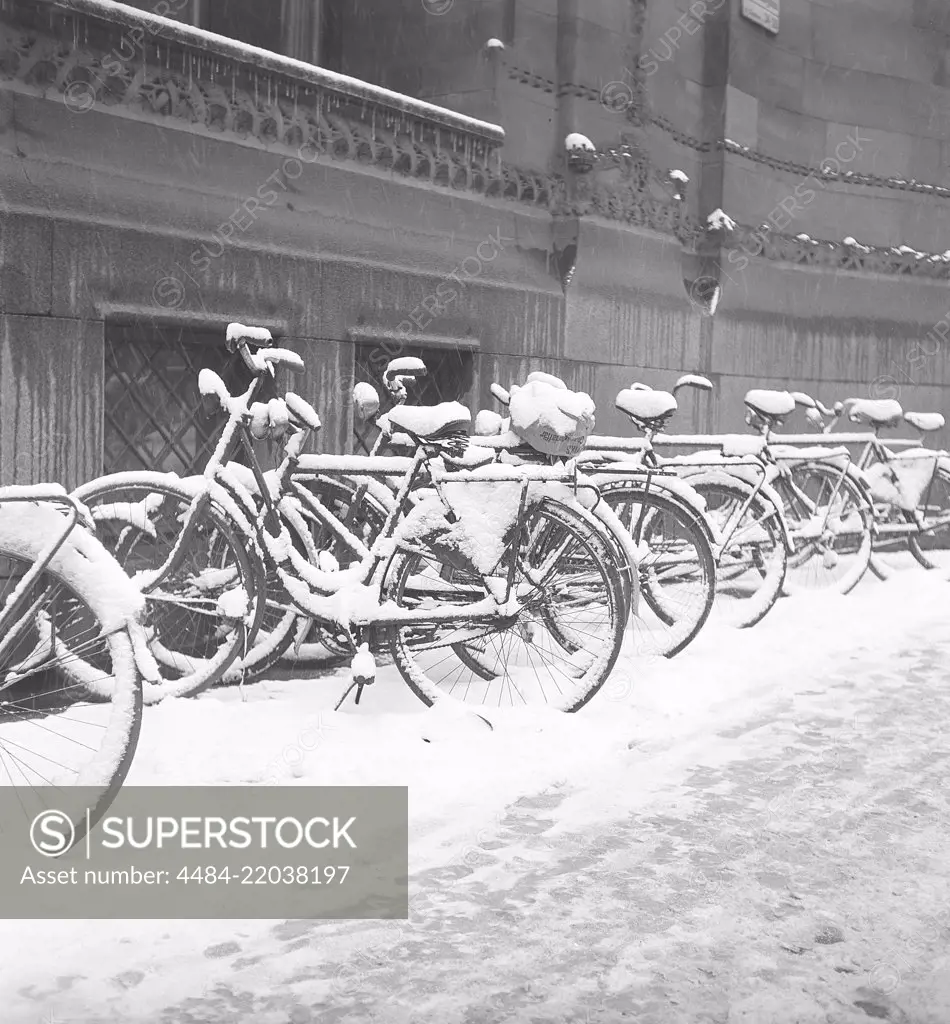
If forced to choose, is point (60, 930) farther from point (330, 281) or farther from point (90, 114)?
point (330, 281)

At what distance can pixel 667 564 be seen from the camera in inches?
296

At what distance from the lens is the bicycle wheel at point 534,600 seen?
18.9ft

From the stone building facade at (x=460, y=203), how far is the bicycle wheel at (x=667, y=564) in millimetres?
1769

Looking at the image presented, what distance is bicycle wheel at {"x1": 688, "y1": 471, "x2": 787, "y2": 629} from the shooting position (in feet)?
26.7

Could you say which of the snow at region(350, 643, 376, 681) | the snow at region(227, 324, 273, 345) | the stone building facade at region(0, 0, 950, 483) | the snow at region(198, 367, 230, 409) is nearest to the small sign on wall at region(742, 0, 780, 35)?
the stone building facade at region(0, 0, 950, 483)

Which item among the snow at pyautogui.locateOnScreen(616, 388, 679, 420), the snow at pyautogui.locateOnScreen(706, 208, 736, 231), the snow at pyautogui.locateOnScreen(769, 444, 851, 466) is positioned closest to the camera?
the snow at pyautogui.locateOnScreen(616, 388, 679, 420)

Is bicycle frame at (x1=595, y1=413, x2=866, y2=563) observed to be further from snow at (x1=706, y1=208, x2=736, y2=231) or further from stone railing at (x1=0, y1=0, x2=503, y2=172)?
snow at (x1=706, y1=208, x2=736, y2=231)

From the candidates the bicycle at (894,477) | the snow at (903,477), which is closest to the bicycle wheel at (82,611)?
the bicycle at (894,477)

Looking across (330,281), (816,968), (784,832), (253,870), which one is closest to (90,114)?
(330,281)

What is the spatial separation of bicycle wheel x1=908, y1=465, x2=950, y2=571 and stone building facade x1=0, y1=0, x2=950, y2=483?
1.79m

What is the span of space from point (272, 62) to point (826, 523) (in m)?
4.52

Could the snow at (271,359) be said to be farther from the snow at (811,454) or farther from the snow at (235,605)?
the snow at (811,454)

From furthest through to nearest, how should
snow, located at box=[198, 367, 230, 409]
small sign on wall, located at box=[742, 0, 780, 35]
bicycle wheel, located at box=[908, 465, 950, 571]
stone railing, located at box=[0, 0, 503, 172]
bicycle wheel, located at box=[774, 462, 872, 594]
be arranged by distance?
1. small sign on wall, located at box=[742, 0, 780, 35]
2. bicycle wheel, located at box=[908, 465, 950, 571]
3. bicycle wheel, located at box=[774, 462, 872, 594]
4. stone railing, located at box=[0, 0, 503, 172]
5. snow, located at box=[198, 367, 230, 409]

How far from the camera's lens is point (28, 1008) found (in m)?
3.20
